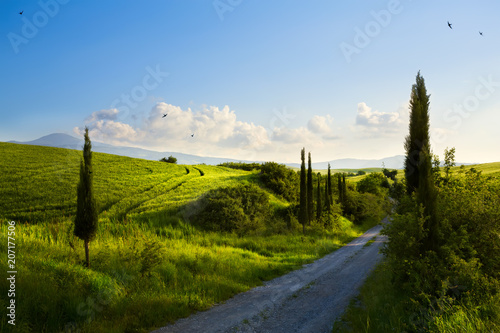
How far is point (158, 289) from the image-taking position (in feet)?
33.6

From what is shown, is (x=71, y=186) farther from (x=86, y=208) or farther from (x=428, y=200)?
(x=428, y=200)

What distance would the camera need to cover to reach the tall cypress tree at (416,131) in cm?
1188

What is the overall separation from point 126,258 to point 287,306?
24.5ft

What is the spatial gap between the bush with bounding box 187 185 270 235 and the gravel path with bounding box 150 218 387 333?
9.71 meters

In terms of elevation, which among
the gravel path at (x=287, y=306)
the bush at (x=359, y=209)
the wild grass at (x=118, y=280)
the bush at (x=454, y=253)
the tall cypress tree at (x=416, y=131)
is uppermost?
the tall cypress tree at (x=416, y=131)

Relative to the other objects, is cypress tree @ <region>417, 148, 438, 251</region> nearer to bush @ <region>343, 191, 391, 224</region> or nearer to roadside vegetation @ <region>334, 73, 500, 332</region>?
roadside vegetation @ <region>334, 73, 500, 332</region>

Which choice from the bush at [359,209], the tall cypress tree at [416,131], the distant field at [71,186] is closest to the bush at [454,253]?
the tall cypress tree at [416,131]

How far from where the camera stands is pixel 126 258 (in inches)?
468

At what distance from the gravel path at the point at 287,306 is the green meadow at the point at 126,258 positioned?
745 millimetres

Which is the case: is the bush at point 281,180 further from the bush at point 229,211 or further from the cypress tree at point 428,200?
the cypress tree at point 428,200

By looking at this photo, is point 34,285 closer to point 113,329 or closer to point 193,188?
point 113,329

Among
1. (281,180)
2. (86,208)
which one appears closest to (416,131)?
(86,208)

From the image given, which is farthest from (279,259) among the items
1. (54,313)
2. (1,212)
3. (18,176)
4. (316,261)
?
(18,176)

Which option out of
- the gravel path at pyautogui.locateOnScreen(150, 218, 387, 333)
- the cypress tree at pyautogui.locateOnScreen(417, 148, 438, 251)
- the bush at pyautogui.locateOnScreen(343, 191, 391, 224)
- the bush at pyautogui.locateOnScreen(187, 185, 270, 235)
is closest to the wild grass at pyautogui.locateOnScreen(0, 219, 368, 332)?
the gravel path at pyautogui.locateOnScreen(150, 218, 387, 333)
